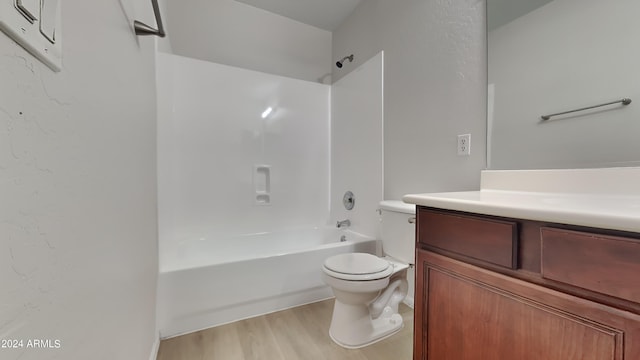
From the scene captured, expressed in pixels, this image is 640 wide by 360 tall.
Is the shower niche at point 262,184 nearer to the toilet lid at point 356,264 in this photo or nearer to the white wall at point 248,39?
the white wall at point 248,39

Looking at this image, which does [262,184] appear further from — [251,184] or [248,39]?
[248,39]

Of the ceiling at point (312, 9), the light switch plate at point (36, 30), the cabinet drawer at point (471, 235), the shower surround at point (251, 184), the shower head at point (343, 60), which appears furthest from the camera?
the shower head at point (343, 60)

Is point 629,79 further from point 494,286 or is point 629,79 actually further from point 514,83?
point 494,286

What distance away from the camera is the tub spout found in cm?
148

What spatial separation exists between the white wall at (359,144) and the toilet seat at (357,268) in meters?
0.60

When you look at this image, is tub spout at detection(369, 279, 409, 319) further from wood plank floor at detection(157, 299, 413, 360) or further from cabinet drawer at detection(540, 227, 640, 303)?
cabinet drawer at detection(540, 227, 640, 303)

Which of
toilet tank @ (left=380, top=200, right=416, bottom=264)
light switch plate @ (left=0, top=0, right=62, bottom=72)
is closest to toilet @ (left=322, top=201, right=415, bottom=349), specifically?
toilet tank @ (left=380, top=200, right=416, bottom=264)

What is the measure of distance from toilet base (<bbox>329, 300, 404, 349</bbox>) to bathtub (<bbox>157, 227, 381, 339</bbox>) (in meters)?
0.40

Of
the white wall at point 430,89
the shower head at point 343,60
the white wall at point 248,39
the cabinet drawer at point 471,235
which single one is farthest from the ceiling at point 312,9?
the cabinet drawer at point 471,235

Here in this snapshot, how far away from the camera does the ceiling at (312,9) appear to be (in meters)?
2.30

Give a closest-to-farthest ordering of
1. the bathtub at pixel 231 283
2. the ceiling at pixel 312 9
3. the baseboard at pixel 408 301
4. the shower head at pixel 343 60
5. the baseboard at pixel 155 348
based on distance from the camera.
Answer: the baseboard at pixel 155 348
the bathtub at pixel 231 283
the baseboard at pixel 408 301
the ceiling at pixel 312 9
the shower head at pixel 343 60

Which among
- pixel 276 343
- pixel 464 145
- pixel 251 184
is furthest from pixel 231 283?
pixel 464 145

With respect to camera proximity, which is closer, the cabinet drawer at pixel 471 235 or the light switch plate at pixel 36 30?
the light switch plate at pixel 36 30

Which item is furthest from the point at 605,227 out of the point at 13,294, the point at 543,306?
the point at 13,294
